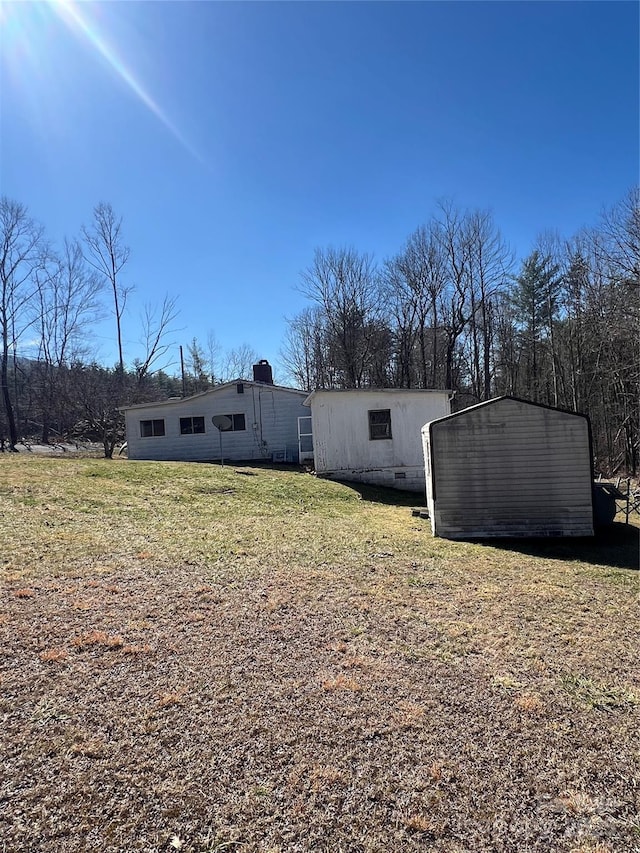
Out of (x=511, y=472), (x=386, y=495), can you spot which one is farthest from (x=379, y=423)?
(x=511, y=472)

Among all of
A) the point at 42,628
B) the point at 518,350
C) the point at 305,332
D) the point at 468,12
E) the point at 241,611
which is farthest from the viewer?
the point at 305,332

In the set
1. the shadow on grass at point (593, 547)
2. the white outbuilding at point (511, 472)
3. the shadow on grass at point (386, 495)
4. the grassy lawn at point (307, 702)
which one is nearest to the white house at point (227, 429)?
the shadow on grass at point (386, 495)

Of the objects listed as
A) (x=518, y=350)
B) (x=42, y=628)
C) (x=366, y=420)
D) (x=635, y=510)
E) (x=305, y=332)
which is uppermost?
(x=305, y=332)

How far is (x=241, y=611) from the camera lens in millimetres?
4367

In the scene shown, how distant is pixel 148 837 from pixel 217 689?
1.15 m

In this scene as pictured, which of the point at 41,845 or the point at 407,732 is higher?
the point at 41,845

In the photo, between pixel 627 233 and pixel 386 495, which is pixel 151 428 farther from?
pixel 627 233

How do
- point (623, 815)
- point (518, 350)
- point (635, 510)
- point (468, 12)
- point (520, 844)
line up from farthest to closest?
point (518, 350) → point (635, 510) → point (468, 12) → point (623, 815) → point (520, 844)

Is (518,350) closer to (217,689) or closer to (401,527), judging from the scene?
(401,527)

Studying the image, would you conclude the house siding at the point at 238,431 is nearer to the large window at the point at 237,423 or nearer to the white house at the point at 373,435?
the large window at the point at 237,423

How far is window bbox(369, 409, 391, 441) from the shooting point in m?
14.8

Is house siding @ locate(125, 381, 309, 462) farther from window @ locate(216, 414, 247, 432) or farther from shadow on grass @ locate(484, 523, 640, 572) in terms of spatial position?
shadow on grass @ locate(484, 523, 640, 572)

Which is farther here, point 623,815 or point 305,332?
point 305,332

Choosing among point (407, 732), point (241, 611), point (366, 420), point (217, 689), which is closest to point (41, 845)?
point (217, 689)
